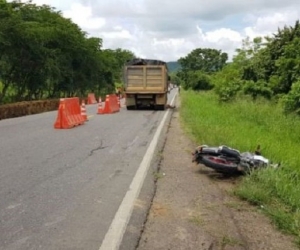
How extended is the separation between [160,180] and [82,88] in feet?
151

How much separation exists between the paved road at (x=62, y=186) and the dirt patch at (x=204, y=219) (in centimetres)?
56

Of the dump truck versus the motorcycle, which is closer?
the motorcycle

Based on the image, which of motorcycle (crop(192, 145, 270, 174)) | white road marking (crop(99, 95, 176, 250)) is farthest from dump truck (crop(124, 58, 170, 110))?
motorcycle (crop(192, 145, 270, 174))

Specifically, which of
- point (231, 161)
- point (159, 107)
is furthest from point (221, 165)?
point (159, 107)

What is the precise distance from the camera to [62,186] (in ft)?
22.4

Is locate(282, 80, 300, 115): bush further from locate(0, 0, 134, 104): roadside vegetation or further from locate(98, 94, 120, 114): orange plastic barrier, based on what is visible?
locate(0, 0, 134, 104): roadside vegetation

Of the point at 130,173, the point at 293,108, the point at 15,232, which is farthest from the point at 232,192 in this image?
the point at 293,108

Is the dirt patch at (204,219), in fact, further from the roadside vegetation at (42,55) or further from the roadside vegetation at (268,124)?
the roadside vegetation at (42,55)

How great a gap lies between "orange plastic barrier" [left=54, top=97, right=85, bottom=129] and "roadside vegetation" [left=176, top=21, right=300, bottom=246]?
4.16 metres

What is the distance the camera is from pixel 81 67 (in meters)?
49.2

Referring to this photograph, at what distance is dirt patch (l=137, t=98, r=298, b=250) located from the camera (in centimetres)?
459

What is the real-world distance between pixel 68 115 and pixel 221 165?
9779 millimetres

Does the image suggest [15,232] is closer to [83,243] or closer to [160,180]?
[83,243]

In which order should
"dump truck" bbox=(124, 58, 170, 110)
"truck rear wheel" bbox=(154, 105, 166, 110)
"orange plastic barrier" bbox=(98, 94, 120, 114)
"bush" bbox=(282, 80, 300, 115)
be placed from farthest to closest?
"truck rear wheel" bbox=(154, 105, 166, 110) → "dump truck" bbox=(124, 58, 170, 110) → "orange plastic barrier" bbox=(98, 94, 120, 114) → "bush" bbox=(282, 80, 300, 115)
